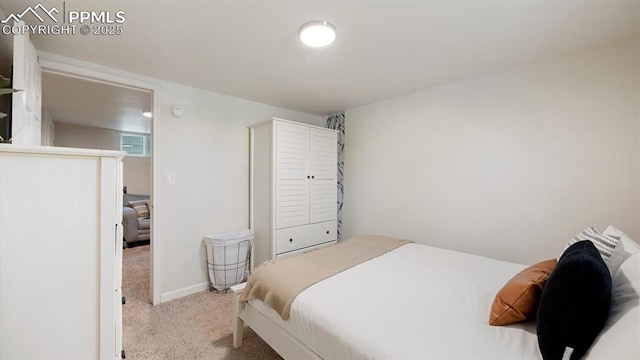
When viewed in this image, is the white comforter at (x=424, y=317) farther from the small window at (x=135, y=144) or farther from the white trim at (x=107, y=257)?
the small window at (x=135, y=144)

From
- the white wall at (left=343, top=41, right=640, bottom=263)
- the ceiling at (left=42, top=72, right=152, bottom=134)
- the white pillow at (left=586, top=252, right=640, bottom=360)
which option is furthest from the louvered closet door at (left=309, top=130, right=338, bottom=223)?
the white pillow at (left=586, top=252, right=640, bottom=360)

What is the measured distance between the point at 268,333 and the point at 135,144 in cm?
606

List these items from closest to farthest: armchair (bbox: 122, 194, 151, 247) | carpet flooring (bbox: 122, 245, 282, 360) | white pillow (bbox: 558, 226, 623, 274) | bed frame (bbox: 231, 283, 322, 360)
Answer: white pillow (bbox: 558, 226, 623, 274) → bed frame (bbox: 231, 283, 322, 360) → carpet flooring (bbox: 122, 245, 282, 360) → armchair (bbox: 122, 194, 151, 247)

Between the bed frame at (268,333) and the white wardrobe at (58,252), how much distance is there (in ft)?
2.51

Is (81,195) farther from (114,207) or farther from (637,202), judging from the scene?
(637,202)

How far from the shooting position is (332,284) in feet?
5.03

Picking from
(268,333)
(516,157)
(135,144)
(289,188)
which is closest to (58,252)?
(268,333)

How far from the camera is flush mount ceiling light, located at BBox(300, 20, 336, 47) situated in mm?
1603

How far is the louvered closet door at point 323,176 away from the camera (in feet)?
10.9

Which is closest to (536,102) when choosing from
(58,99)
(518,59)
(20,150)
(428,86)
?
(518,59)

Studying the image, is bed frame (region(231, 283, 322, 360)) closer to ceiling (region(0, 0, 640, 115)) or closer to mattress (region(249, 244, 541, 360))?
mattress (region(249, 244, 541, 360))

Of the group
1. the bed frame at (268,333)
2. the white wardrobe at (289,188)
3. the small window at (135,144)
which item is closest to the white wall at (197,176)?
the white wardrobe at (289,188)

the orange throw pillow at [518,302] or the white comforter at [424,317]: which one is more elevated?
the orange throw pillow at [518,302]

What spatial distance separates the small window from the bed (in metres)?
5.54
